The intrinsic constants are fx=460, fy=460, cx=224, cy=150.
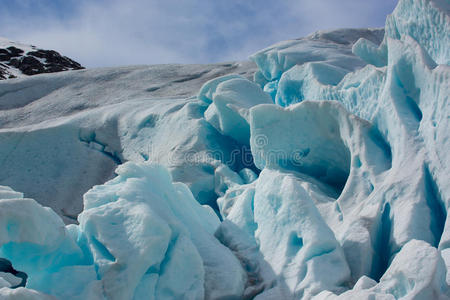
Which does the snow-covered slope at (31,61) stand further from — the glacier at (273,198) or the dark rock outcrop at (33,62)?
the glacier at (273,198)

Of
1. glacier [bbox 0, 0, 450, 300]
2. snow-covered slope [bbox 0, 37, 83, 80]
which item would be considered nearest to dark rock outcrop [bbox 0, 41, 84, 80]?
snow-covered slope [bbox 0, 37, 83, 80]

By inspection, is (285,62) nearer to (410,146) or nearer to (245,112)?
(245,112)

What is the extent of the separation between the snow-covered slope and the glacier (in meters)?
14.2

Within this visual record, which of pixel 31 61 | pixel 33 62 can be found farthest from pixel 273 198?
pixel 33 62

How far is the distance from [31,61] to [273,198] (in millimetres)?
20186

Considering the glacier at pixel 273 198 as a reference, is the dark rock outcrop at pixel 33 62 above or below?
above

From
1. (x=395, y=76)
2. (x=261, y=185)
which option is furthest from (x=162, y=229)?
(x=395, y=76)

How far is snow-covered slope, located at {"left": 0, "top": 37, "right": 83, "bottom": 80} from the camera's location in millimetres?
20109

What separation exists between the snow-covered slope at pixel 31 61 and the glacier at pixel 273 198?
559 inches

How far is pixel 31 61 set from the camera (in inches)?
837

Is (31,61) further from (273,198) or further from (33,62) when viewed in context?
(273,198)

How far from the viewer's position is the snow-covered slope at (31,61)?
66.0 ft

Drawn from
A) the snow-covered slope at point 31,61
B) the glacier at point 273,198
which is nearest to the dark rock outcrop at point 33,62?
the snow-covered slope at point 31,61

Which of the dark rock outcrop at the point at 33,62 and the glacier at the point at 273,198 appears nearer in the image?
the glacier at the point at 273,198
